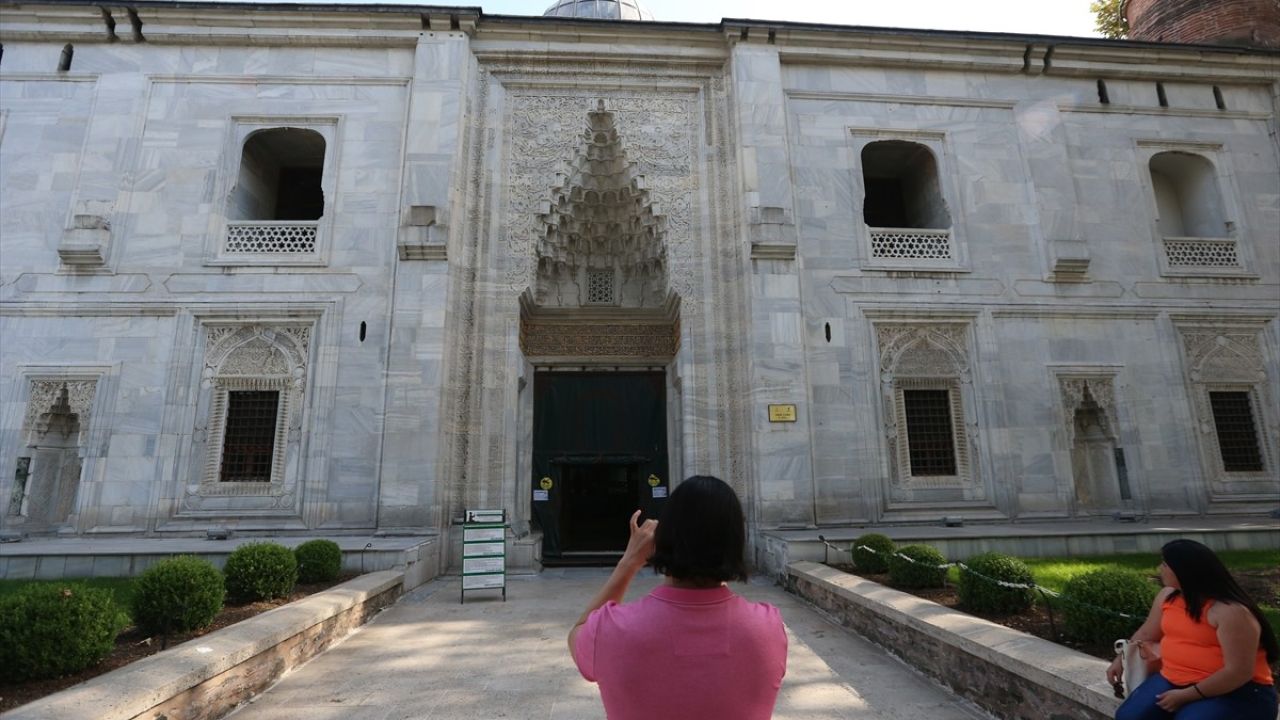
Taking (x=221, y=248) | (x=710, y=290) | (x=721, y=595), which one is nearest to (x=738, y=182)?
(x=710, y=290)

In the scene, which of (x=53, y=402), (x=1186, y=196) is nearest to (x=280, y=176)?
(x=53, y=402)

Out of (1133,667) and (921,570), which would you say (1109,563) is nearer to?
(921,570)

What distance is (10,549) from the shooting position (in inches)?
343

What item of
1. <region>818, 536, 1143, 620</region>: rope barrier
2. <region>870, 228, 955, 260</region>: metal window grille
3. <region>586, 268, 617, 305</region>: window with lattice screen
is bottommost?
<region>818, 536, 1143, 620</region>: rope barrier

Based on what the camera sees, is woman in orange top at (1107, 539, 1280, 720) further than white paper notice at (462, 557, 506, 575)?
No

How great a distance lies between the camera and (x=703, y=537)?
1554 millimetres

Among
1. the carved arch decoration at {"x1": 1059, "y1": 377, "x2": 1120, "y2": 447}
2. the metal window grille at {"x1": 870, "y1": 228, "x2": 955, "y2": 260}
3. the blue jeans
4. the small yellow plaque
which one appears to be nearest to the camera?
the blue jeans

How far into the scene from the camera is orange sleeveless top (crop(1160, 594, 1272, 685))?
262 cm

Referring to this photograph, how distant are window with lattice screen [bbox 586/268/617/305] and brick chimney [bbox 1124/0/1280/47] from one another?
15914mm

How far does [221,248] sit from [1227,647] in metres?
13.5

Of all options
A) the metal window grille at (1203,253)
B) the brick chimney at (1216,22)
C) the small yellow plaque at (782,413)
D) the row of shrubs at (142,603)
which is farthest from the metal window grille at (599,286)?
the brick chimney at (1216,22)

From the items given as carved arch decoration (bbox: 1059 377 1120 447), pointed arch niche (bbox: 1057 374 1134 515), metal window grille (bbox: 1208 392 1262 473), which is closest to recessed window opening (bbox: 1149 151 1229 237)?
metal window grille (bbox: 1208 392 1262 473)

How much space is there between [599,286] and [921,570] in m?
8.60

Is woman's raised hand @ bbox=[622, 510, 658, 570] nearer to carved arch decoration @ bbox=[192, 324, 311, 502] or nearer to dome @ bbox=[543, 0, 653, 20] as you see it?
carved arch decoration @ bbox=[192, 324, 311, 502]
